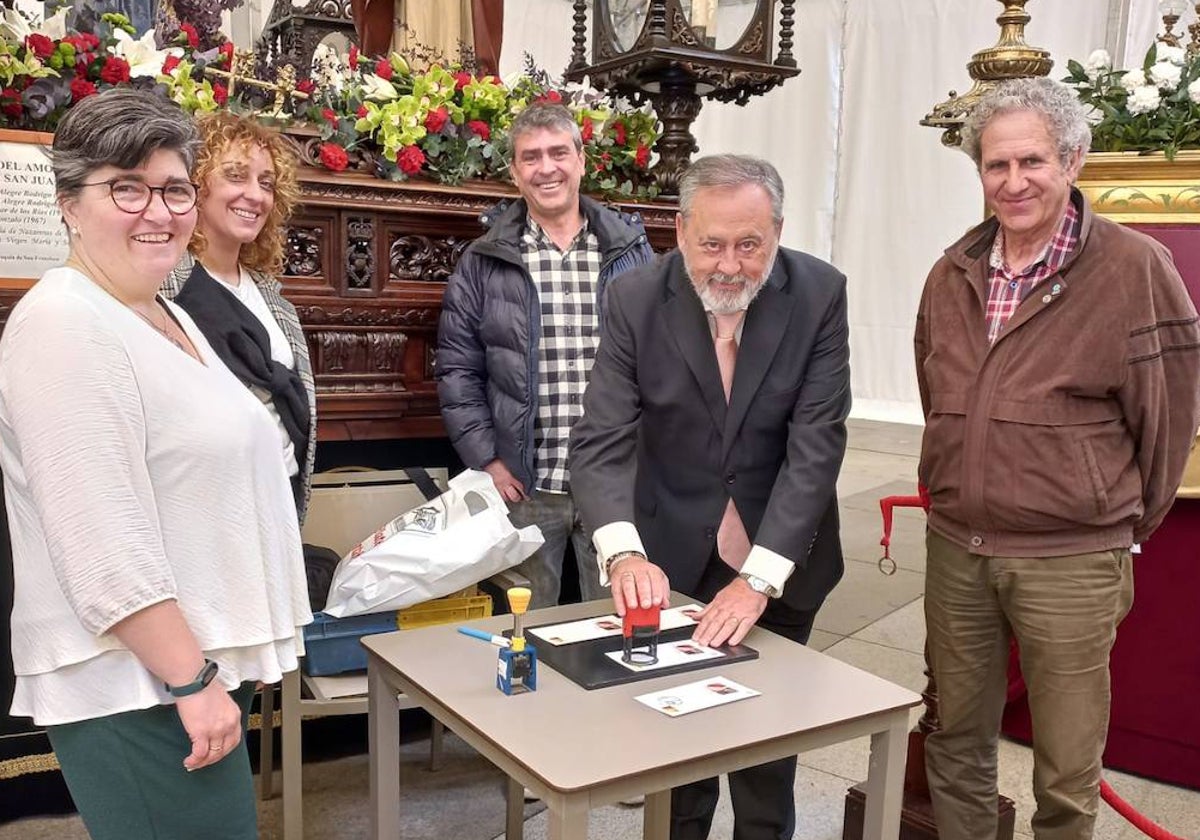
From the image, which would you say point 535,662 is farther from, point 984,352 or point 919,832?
point 919,832

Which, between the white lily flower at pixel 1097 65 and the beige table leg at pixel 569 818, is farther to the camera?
the white lily flower at pixel 1097 65

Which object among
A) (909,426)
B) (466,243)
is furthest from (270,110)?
(909,426)

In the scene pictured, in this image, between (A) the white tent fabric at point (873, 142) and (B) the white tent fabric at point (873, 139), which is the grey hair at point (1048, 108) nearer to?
(B) the white tent fabric at point (873, 139)

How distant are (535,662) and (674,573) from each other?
2.03 ft

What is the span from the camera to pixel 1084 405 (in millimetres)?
2057

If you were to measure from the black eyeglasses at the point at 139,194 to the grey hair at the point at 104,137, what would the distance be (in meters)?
0.02

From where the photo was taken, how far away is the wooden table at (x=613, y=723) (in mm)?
1391

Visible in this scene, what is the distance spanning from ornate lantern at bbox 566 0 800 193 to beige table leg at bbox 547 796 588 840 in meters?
2.18

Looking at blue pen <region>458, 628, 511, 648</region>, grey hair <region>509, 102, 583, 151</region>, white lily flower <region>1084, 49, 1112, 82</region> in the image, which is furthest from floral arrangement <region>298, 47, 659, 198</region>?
blue pen <region>458, 628, 511, 648</region>

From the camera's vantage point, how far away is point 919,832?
254cm

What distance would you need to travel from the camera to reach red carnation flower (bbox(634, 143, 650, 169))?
348 centimetres

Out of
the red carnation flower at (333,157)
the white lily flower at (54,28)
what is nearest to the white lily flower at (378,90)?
the red carnation flower at (333,157)

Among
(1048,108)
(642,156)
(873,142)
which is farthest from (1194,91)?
(873,142)

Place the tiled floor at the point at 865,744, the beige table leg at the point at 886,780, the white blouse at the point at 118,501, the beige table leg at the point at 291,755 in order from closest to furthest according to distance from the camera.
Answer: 1. the white blouse at the point at 118,501
2. the beige table leg at the point at 886,780
3. the beige table leg at the point at 291,755
4. the tiled floor at the point at 865,744
